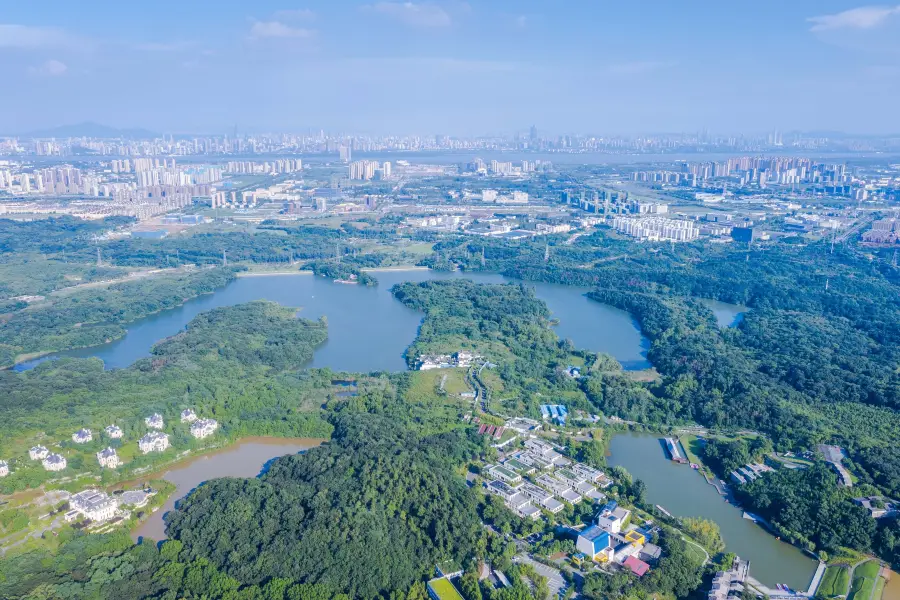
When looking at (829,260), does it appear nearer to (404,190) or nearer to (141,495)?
(141,495)

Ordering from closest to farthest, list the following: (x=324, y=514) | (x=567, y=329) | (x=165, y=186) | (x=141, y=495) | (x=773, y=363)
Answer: (x=324, y=514) → (x=141, y=495) → (x=773, y=363) → (x=567, y=329) → (x=165, y=186)

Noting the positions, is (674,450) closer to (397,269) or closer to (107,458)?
(107,458)

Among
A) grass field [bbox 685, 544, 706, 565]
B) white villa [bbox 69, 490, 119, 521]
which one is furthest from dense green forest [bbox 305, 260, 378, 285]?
grass field [bbox 685, 544, 706, 565]

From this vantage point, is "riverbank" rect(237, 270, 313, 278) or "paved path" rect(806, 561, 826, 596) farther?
"riverbank" rect(237, 270, 313, 278)

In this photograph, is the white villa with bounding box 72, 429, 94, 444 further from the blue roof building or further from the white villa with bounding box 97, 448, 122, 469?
the blue roof building

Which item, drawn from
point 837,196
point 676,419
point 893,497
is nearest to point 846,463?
point 893,497

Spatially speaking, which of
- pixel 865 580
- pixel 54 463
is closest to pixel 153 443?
pixel 54 463
